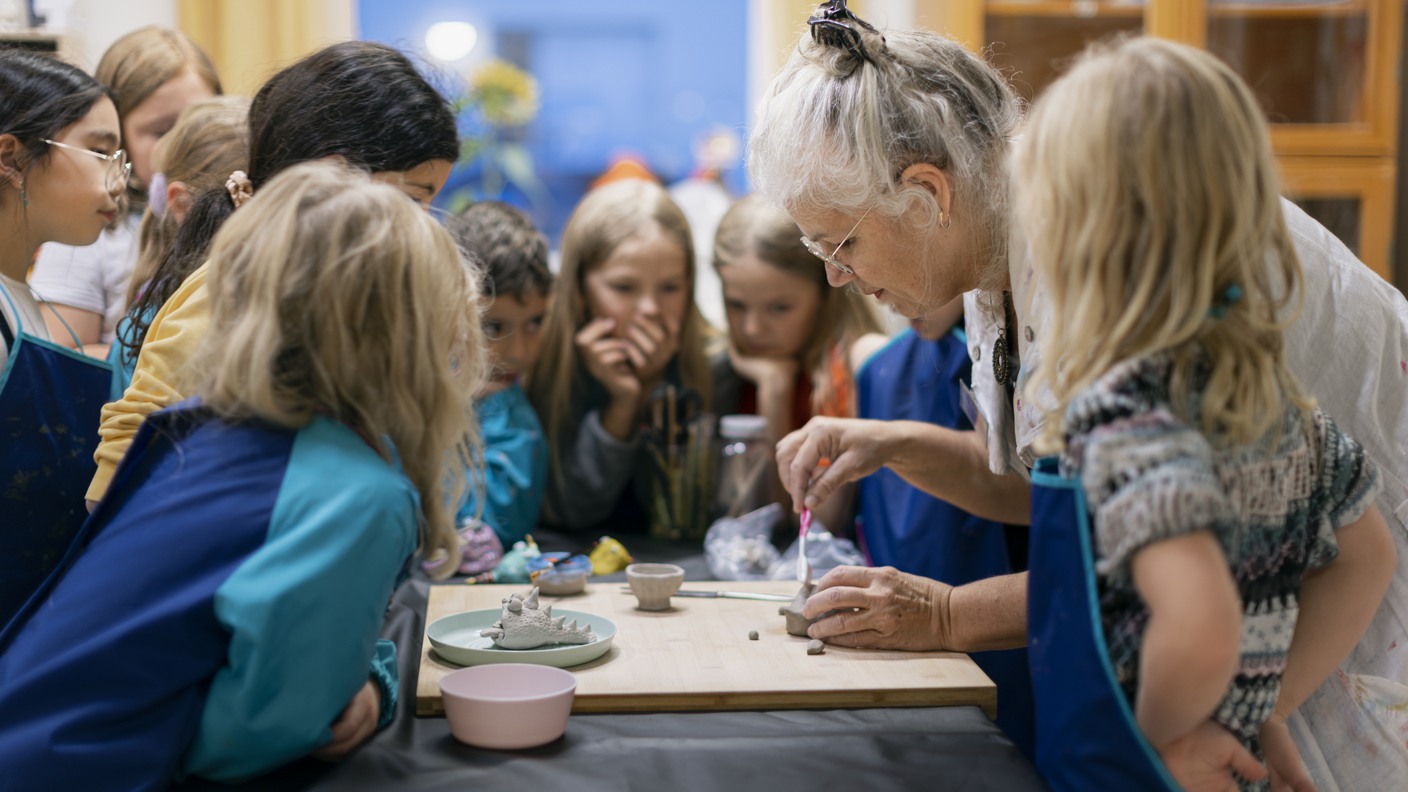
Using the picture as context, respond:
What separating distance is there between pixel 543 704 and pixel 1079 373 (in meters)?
0.55

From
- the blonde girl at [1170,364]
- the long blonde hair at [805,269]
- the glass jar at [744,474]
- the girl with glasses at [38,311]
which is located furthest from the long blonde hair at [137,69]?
the blonde girl at [1170,364]

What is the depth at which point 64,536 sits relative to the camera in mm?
1423

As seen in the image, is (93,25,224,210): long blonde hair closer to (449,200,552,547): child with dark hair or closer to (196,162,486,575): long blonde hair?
(449,200,552,547): child with dark hair

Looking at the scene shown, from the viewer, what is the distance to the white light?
144 inches

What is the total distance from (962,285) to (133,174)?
1.54m

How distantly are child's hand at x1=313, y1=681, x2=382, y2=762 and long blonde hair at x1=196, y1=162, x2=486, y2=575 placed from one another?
0.50ft

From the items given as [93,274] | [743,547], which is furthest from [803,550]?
[93,274]

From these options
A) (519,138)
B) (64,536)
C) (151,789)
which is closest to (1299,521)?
(151,789)

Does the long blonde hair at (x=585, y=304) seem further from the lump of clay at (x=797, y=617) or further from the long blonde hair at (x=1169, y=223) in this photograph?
the long blonde hair at (x=1169, y=223)

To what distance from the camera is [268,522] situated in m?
1.00

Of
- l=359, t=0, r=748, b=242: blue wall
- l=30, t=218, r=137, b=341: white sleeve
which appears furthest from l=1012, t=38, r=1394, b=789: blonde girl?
l=359, t=0, r=748, b=242: blue wall

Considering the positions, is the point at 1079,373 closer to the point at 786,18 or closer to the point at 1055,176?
the point at 1055,176

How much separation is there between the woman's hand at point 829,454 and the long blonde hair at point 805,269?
0.66m

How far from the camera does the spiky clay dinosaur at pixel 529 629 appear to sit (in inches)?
51.6
